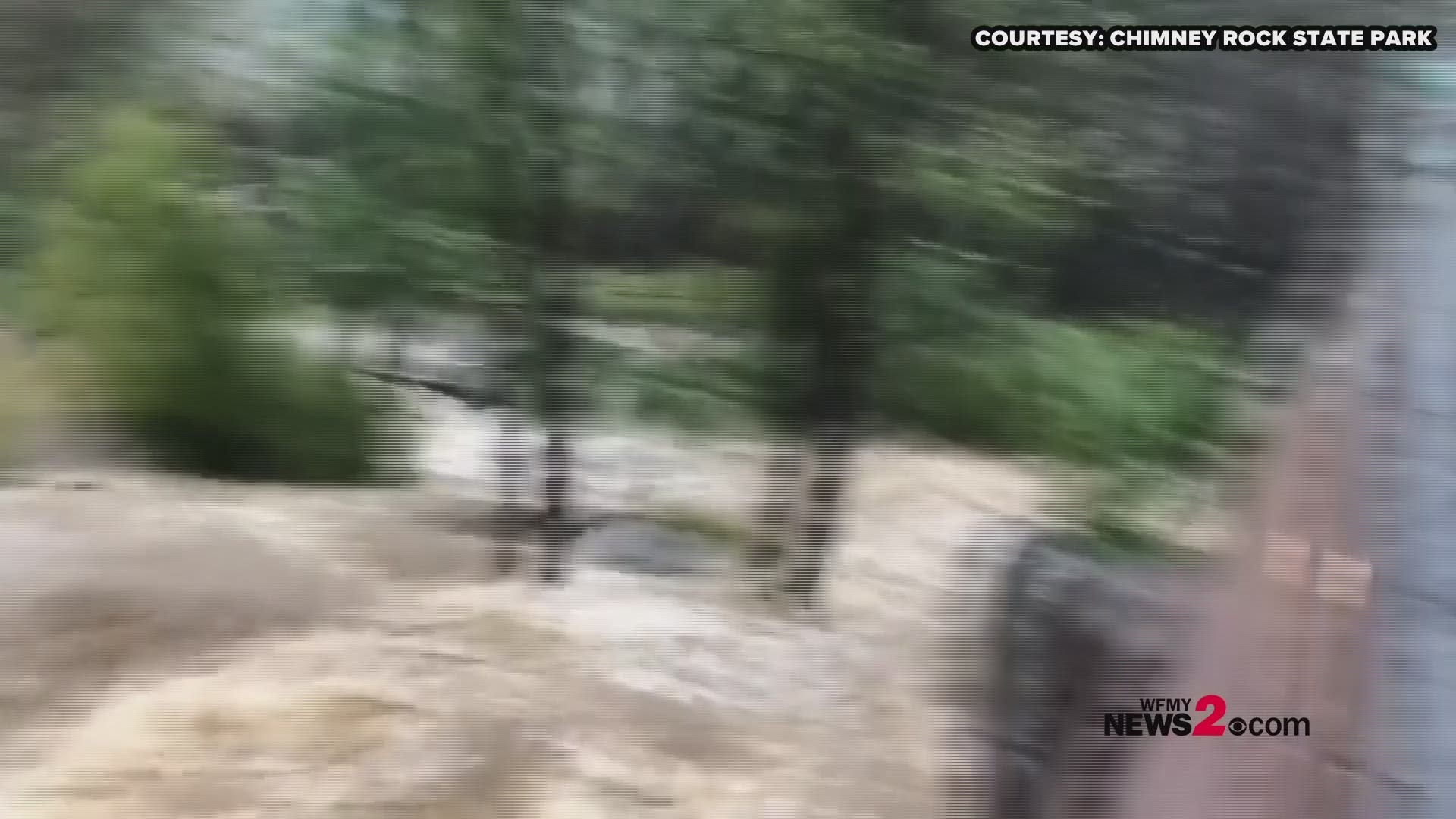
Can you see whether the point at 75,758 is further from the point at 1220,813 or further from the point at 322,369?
the point at 1220,813

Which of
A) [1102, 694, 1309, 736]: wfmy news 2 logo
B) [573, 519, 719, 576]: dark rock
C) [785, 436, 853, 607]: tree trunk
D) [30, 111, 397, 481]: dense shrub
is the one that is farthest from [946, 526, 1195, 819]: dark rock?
[30, 111, 397, 481]: dense shrub

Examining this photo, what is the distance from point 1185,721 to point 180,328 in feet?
3.07

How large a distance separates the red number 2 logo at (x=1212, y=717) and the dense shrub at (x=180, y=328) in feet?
2.41

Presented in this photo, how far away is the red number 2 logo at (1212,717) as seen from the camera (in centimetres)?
73

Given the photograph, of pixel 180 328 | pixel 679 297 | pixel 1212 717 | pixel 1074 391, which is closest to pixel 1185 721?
pixel 1212 717

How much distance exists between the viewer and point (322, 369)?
1.08 metres

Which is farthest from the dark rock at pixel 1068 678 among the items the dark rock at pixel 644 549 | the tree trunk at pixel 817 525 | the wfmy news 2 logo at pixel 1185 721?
the dark rock at pixel 644 549

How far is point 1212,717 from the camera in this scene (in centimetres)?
73

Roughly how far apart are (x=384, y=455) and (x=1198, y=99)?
765 mm

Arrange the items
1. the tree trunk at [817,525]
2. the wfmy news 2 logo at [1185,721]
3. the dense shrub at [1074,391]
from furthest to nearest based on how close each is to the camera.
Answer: the tree trunk at [817,525]
the dense shrub at [1074,391]
the wfmy news 2 logo at [1185,721]

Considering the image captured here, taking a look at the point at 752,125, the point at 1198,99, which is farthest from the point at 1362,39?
the point at 752,125

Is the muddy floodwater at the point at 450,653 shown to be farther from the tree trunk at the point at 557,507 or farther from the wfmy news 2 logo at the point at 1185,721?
the wfmy news 2 logo at the point at 1185,721

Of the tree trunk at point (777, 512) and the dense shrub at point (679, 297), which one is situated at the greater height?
the dense shrub at point (679, 297)

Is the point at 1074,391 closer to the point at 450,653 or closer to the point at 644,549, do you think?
the point at 644,549
